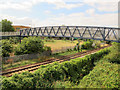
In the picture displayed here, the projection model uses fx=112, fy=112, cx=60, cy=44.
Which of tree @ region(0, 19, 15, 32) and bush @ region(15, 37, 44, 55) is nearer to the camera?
bush @ region(15, 37, 44, 55)

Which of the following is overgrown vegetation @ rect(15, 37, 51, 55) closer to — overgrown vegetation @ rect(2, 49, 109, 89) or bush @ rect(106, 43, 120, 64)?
overgrown vegetation @ rect(2, 49, 109, 89)

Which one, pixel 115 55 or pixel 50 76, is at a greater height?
pixel 115 55

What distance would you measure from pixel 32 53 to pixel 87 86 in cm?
1645

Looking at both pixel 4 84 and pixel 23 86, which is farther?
pixel 23 86

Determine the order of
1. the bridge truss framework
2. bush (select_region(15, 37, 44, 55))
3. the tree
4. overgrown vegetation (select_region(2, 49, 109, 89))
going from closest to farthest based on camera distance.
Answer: overgrown vegetation (select_region(2, 49, 109, 89)) → the bridge truss framework → bush (select_region(15, 37, 44, 55)) → the tree

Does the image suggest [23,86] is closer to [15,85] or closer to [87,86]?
[15,85]

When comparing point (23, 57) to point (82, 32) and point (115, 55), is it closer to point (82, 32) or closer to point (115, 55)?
point (82, 32)

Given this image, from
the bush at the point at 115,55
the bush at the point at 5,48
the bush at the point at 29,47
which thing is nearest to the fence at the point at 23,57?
the bush at the point at 5,48

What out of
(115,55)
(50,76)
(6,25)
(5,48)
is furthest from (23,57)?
(6,25)

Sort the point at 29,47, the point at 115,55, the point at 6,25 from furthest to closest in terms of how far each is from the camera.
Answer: the point at 6,25 < the point at 29,47 < the point at 115,55

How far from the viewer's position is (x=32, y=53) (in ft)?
87.0

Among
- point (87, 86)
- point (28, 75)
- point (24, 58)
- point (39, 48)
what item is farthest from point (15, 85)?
point (39, 48)

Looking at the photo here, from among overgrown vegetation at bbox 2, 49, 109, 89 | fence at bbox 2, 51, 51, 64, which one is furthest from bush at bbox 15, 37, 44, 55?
overgrown vegetation at bbox 2, 49, 109, 89

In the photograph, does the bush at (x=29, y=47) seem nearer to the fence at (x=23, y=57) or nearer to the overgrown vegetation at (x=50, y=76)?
the fence at (x=23, y=57)
